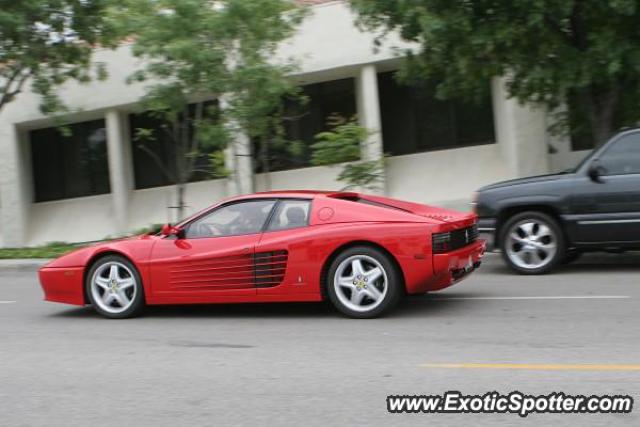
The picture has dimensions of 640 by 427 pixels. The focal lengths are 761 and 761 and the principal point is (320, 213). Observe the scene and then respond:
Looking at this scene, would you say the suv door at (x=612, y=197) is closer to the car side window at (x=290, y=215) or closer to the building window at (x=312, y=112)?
the car side window at (x=290, y=215)

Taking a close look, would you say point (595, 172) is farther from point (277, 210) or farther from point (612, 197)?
point (277, 210)

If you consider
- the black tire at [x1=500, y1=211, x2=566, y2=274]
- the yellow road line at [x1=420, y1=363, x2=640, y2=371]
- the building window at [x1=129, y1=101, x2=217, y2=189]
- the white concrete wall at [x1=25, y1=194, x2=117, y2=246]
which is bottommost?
the yellow road line at [x1=420, y1=363, x2=640, y2=371]

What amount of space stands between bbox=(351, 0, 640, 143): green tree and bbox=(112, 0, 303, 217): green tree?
5.76 ft

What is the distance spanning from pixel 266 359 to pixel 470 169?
42.6ft

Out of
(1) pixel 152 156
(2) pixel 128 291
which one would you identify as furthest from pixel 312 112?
(2) pixel 128 291

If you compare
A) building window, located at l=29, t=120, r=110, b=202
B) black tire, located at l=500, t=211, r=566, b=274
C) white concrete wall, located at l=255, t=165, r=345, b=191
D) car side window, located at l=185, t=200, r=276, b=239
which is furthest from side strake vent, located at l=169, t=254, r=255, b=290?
building window, located at l=29, t=120, r=110, b=202

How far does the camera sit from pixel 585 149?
1805cm

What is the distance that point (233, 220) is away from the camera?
8062mm

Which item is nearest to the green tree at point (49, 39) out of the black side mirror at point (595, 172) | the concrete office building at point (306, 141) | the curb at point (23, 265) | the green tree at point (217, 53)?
the concrete office building at point (306, 141)

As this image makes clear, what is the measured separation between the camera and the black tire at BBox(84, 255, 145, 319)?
322 inches

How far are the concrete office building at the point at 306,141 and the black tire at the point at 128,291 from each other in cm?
794

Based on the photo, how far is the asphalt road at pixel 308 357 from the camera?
4969mm

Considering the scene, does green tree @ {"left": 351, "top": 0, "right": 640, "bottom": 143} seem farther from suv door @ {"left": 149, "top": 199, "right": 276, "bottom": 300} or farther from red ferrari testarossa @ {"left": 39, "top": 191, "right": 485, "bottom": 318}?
suv door @ {"left": 149, "top": 199, "right": 276, "bottom": 300}

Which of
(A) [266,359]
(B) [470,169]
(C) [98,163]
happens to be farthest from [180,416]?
(C) [98,163]
